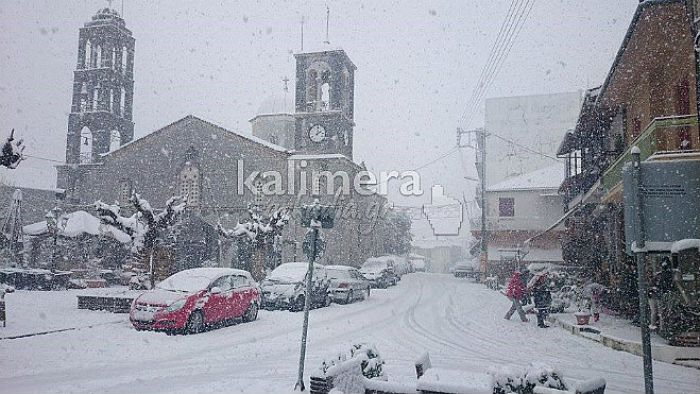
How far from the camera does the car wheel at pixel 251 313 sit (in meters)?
13.6

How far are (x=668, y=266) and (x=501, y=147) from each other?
40278 millimetres

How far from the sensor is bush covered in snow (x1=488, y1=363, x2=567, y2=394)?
516 centimetres

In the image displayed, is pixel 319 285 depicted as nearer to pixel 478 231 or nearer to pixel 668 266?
pixel 668 266

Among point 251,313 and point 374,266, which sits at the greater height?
point 374,266

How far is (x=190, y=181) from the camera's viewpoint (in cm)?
3800

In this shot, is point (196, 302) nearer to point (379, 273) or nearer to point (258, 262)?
point (258, 262)

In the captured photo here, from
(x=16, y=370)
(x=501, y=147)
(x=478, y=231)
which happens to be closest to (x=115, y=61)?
(x=16, y=370)

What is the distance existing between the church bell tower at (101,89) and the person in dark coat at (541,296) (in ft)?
70.1

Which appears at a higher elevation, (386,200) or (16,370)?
(386,200)

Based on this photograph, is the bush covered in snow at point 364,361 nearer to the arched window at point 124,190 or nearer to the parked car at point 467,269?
the arched window at point 124,190

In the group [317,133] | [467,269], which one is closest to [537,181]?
[467,269]

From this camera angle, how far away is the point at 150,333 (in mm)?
11125

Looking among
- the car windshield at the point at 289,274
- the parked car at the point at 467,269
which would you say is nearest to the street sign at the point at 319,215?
the car windshield at the point at 289,274

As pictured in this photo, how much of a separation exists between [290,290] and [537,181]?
25.0m
